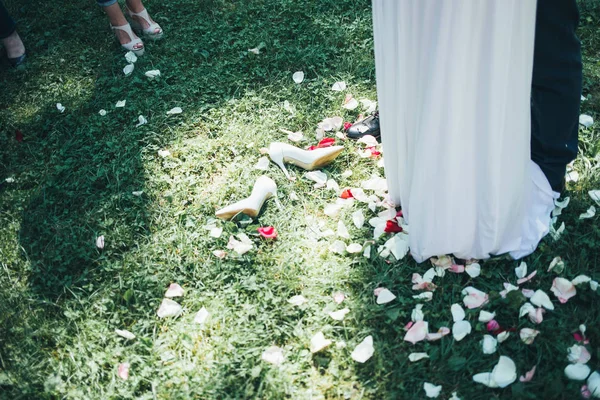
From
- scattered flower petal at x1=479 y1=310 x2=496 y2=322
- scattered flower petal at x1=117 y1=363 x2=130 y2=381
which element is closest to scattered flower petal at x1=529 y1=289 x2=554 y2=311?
scattered flower petal at x1=479 y1=310 x2=496 y2=322

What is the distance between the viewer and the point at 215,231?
2.52m

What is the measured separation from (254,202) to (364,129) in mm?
744

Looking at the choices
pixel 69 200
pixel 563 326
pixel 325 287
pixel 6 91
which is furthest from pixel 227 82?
pixel 563 326

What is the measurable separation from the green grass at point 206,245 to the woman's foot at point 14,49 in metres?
0.07

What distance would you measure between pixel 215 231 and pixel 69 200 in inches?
32.2

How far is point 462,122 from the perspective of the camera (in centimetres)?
186

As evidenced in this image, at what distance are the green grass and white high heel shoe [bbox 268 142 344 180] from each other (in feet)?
0.27

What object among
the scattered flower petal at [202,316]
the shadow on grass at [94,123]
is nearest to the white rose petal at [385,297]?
the scattered flower petal at [202,316]

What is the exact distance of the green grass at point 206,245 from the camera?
6.61 ft

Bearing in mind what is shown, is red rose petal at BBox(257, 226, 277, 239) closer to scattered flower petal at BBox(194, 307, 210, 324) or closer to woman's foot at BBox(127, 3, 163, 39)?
scattered flower petal at BBox(194, 307, 210, 324)

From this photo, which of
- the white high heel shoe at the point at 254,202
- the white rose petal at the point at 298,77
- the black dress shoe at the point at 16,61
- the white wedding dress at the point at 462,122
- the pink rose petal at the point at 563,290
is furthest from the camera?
the black dress shoe at the point at 16,61

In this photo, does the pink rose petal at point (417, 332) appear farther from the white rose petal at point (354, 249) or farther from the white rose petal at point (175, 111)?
the white rose petal at point (175, 111)

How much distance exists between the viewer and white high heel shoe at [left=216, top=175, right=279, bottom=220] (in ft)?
8.36

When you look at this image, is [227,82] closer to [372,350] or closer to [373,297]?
[373,297]
